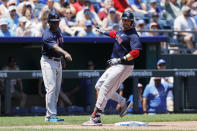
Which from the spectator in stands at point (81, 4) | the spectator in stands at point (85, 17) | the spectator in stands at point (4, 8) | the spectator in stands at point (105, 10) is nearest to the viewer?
the spectator in stands at point (4, 8)

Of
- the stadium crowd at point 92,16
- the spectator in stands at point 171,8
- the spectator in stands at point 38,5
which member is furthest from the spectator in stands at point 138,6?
the spectator in stands at point 38,5

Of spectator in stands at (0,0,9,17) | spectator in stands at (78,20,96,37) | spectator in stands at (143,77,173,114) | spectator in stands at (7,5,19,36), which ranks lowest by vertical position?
spectator in stands at (143,77,173,114)

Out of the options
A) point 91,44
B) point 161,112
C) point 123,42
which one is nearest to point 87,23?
point 91,44

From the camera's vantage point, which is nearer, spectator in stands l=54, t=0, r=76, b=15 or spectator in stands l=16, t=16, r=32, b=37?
spectator in stands l=16, t=16, r=32, b=37

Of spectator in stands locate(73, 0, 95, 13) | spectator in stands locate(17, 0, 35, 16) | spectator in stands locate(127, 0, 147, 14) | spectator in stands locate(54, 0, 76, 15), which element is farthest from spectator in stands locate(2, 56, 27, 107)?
spectator in stands locate(127, 0, 147, 14)

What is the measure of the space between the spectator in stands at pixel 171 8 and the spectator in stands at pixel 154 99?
182 inches

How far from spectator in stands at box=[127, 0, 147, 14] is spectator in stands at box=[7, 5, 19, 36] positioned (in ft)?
13.8

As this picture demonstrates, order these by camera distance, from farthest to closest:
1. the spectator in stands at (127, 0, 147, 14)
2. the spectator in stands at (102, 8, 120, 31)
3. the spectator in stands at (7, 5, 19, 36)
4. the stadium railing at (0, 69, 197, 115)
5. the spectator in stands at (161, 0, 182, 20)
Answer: the spectator in stands at (161, 0, 182, 20), the spectator in stands at (127, 0, 147, 14), the spectator in stands at (102, 8, 120, 31), the spectator in stands at (7, 5, 19, 36), the stadium railing at (0, 69, 197, 115)

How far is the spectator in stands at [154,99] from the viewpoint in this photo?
13.2 metres

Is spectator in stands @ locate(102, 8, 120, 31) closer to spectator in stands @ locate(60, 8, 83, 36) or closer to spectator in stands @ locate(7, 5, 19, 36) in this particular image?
spectator in stands @ locate(60, 8, 83, 36)

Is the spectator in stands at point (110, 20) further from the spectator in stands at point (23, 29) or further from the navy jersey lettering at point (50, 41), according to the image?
the navy jersey lettering at point (50, 41)

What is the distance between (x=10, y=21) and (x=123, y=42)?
582 cm

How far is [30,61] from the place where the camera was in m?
14.3

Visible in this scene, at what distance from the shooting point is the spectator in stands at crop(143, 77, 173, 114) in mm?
13242
